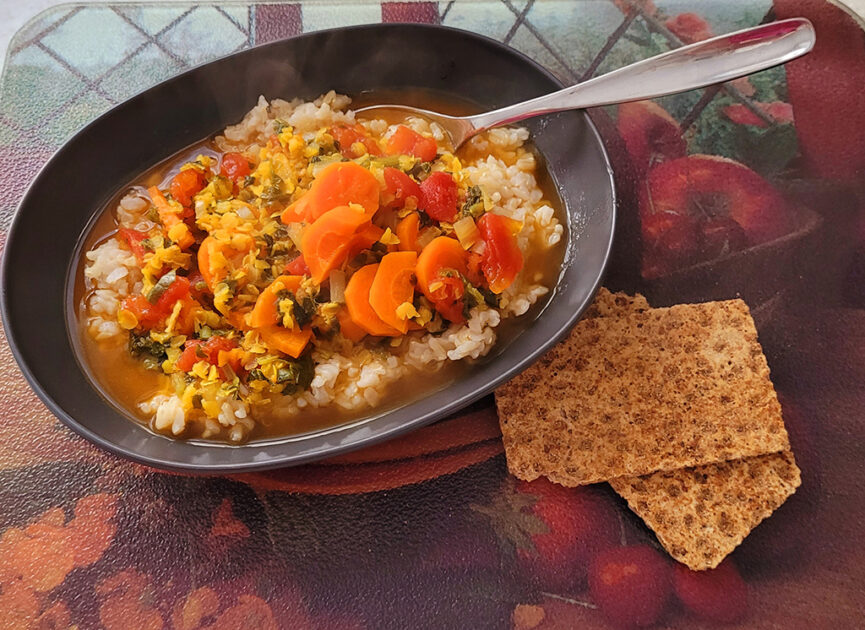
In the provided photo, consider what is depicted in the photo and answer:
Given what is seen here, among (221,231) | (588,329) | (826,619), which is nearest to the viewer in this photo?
(826,619)

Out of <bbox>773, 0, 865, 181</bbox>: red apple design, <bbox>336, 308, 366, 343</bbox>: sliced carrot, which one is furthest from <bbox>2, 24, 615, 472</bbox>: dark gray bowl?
<bbox>773, 0, 865, 181</bbox>: red apple design

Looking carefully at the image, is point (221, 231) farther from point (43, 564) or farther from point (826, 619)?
point (826, 619)

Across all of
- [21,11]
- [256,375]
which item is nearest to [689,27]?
[256,375]

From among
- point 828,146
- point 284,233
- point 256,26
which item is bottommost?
point 828,146

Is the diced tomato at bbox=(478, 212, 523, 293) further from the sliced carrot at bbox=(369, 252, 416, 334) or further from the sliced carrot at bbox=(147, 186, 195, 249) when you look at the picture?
the sliced carrot at bbox=(147, 186, 195, 249)

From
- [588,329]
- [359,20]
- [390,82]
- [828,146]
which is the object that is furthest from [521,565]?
[359,20]

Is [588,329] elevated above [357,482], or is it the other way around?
[588,329]
